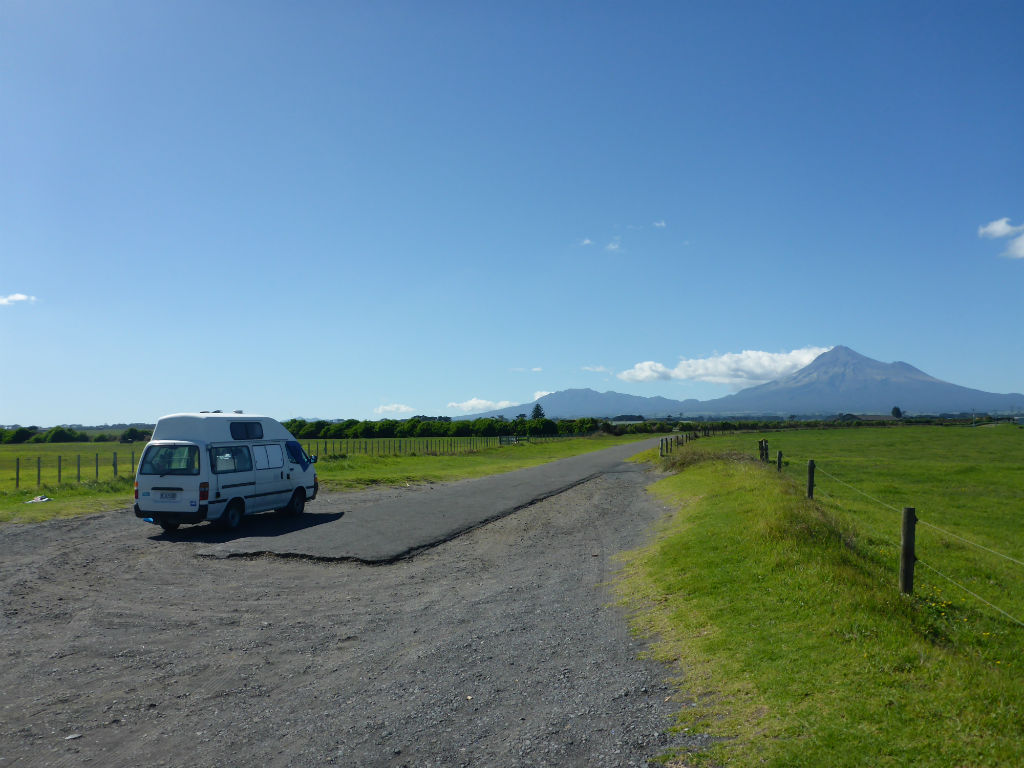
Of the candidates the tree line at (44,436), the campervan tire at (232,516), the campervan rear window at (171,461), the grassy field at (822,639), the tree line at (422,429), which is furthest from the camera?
the tree line at (44,436)

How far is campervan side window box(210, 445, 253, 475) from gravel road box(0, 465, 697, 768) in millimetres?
2978

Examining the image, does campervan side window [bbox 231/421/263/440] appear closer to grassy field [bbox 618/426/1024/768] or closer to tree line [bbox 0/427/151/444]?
grassy field [bbox 618/426/1024/768]

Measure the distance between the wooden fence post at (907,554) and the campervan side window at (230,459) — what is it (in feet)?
45.0

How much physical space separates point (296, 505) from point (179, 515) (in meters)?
3.71

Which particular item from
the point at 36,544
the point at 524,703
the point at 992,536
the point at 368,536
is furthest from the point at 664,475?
the point at 524,703

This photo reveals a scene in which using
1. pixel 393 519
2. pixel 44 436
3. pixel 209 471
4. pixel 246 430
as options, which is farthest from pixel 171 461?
pixel 44 436

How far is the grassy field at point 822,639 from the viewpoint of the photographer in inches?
194

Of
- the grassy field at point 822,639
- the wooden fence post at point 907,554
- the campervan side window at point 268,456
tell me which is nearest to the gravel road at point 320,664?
the grassy field at point 822,639

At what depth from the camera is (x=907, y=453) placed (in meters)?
61.1

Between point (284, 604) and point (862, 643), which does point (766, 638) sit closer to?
point (862, 643)

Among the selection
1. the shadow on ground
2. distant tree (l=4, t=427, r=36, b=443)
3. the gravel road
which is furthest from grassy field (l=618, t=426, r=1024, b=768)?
distant tree (l=4, t=427, r=36, b=443)

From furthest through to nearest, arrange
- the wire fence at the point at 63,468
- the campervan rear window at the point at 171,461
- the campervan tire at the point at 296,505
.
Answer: the wire fence at the point at 63,468
the campervan tire at the point at 296,505
the campervan rear window at the point at 171,461

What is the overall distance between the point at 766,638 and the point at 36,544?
1468 cm

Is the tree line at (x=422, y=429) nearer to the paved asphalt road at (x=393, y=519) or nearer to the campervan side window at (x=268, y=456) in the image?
the paved asphalt road at (x=393, y=519)
